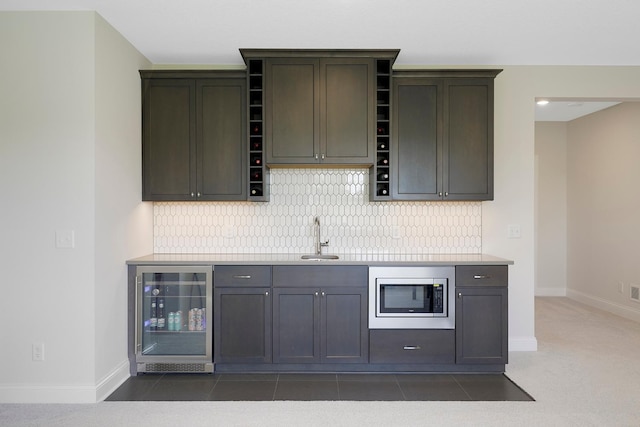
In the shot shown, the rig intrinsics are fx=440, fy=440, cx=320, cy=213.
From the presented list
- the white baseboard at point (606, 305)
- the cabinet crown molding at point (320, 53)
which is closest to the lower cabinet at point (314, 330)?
the cabinet crown molding at point (320, 53)

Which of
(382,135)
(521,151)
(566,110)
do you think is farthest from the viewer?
(566,110)

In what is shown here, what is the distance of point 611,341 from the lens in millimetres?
4395

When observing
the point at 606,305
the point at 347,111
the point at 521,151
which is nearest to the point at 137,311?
the point at 347,111

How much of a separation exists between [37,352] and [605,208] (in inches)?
253

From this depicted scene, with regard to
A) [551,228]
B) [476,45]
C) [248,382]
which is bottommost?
[248,382]

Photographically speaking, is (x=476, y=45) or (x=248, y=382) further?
(x=476, y=45)

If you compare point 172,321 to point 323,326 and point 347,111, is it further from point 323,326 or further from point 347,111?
point 347,111

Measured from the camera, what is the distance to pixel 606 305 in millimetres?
5777

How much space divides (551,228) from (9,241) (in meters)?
6.78

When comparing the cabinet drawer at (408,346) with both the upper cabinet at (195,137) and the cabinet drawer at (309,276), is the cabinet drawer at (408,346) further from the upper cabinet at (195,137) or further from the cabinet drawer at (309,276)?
the upper cabinet at (195,137)

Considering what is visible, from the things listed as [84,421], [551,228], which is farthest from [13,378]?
[551,228]

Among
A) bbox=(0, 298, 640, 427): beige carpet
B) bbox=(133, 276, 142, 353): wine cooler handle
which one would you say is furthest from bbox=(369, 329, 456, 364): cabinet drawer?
bbox=(133, 276, 142, 353): wine cooler handle

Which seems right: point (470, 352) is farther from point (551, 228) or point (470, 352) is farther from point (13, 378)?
point (551, 228)

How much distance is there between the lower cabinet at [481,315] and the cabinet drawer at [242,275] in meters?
1.56
